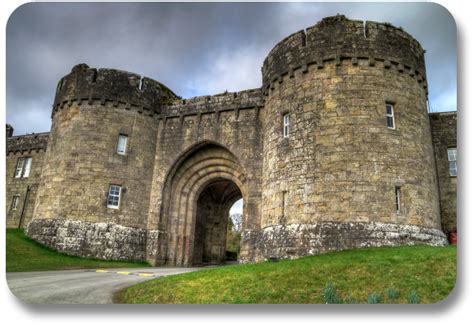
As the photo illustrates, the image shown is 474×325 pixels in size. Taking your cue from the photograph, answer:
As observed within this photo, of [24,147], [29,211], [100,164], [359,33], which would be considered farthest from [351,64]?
[24,147]

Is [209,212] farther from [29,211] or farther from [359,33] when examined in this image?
[359,33]

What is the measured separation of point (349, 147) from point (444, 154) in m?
4.64

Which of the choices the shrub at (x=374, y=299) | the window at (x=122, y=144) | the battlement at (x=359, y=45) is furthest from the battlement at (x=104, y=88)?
the shrub at (x=374, y=299)

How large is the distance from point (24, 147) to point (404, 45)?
22.2 metres

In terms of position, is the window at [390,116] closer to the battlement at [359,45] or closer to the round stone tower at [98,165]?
the battlement at [359,45]

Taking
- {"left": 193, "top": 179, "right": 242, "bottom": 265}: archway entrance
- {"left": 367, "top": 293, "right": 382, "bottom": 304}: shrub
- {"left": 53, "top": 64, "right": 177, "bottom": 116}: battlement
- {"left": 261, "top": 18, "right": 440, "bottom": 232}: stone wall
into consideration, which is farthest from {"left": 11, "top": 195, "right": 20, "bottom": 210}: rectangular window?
{"left": 367, "top": 293, "right": 382, "bottom": 304}: shrub

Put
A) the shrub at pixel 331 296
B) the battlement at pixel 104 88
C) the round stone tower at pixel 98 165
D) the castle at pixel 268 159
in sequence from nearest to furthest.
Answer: the shrub at pixel 331 296
the castle at pixel 268 159
the round stone tower at pixel 98 165
the battlement at pixel 104 88

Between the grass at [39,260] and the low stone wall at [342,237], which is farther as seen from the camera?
the grass at [39,260]

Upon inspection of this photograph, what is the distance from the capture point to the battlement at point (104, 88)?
1689cm

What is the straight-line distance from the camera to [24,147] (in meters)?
24.3

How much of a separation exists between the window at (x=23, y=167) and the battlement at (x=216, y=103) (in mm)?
11306

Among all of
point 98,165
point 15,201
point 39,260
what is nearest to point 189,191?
point 98,165

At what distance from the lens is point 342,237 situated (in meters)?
10.2

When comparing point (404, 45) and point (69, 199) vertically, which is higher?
point (404, 45)
